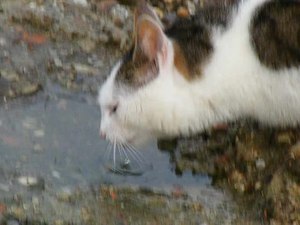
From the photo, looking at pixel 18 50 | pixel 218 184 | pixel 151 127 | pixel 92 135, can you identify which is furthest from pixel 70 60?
pixel 218 184

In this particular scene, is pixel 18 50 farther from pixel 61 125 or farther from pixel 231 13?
pixel 231 13

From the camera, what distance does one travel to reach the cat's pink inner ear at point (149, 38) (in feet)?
8.66

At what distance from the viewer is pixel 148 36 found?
2.67 m

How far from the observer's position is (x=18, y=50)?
3504mm

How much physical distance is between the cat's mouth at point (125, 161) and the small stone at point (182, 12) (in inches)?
37.1

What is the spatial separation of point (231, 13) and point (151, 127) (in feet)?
1.57

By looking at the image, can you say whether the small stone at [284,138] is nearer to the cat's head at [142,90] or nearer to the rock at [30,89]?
the cat's head at [142,90]

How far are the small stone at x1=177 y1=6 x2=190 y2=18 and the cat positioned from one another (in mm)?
808

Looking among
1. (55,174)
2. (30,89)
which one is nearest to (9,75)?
(30,89)

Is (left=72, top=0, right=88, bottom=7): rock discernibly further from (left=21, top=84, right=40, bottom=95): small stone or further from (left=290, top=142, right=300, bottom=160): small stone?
(left=290, top=142, right=300, bottom=160): small stone

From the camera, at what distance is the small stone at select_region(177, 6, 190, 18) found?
3.80 meters

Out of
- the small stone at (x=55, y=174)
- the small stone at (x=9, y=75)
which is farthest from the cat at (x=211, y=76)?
the small stone at (x=9, y=75)

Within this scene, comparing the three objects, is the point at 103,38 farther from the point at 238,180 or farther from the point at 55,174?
the point at 238,180

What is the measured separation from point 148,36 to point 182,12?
119cm
